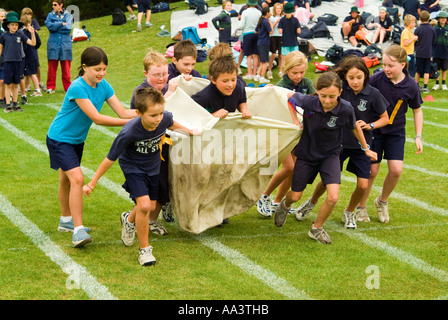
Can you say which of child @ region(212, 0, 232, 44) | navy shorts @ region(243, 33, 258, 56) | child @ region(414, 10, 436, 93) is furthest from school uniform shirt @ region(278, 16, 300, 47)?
child @ region(414, 10, 436, 93)

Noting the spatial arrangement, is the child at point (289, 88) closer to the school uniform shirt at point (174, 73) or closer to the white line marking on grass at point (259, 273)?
the school uniform shirt at point (174, 73)

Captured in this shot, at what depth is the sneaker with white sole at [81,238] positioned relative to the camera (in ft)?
18.5

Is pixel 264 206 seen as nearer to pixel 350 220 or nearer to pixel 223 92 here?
pixel 350 220

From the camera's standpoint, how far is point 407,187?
8.02m

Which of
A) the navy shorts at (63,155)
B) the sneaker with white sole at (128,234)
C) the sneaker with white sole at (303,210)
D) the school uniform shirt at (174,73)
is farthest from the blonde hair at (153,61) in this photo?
the sneaker with white sole at (303,210)

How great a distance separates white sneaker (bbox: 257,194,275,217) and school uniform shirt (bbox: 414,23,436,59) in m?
9.69

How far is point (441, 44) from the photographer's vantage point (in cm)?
1548

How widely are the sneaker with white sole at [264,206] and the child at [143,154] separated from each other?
1585mm

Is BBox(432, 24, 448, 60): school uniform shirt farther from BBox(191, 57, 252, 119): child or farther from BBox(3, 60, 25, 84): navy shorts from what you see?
BBox(191, 57, 252, 119): child

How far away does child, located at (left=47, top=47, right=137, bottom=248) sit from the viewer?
562 cm

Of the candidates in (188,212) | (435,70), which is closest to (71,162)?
(188,212)

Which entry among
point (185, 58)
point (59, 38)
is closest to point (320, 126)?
point (185, 58)

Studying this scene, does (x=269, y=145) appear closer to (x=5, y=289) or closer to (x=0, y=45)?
(x=5, y=289)

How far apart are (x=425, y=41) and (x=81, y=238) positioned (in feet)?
38.1
